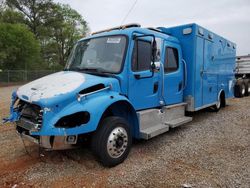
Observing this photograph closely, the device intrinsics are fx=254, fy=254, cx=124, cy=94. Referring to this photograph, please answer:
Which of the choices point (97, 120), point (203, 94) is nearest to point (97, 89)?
point (97, 120)

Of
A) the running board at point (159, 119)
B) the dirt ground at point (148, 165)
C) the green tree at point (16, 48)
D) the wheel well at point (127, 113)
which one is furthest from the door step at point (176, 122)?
the green tree at point (16, 48)

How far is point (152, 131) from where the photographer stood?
5312 millimetres

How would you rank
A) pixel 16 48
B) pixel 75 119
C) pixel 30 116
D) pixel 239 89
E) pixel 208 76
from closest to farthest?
1. pixel 75 119
2. pixel 30 116
3. pixel 208 76
4. pixel 239 89
5. pixel 16 48

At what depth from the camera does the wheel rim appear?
4410 millimetres

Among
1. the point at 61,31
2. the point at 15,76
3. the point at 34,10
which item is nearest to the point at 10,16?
the point at 34,10

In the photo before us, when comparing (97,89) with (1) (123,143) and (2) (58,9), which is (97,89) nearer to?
(1) (123,143)

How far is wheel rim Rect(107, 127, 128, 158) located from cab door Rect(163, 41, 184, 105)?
2019mm

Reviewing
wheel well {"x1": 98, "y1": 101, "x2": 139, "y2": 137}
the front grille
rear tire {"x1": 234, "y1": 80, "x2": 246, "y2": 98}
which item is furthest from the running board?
rear tire {"x1": 234, "y1": 80, "x2": 246, "y2": 98}

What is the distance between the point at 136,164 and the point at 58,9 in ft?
145

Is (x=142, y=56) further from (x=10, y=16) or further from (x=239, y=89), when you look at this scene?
(x=10, y=16)

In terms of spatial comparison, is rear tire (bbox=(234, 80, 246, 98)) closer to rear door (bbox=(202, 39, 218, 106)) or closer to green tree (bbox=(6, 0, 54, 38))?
rear door (bbox=(202, 39, 218, 106))

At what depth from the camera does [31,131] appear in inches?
155

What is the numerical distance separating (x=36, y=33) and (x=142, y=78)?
4154cm

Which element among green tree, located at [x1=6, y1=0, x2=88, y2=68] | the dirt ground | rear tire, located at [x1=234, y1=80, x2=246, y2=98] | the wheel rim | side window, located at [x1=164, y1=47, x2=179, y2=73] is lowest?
the dirt ground
